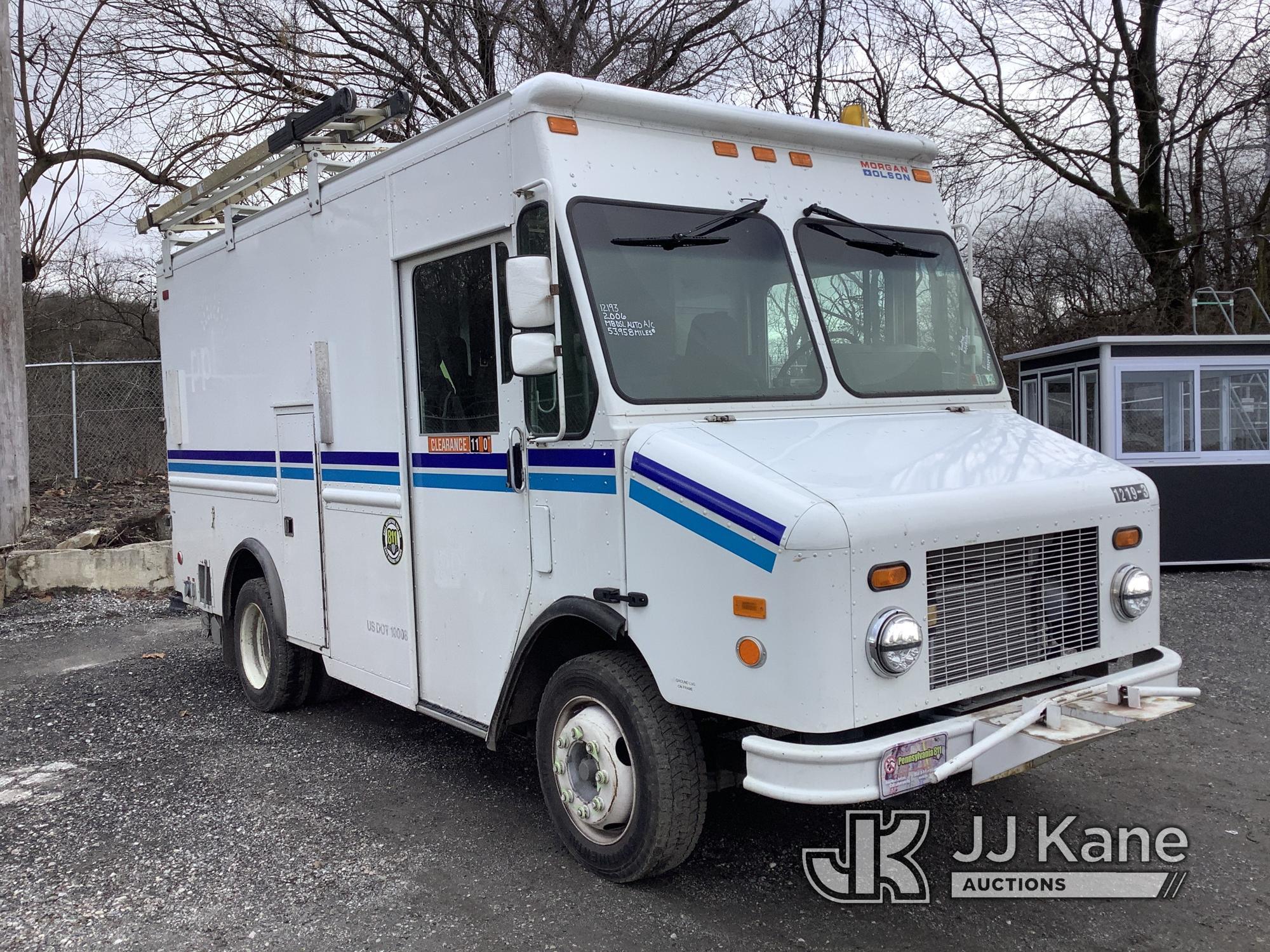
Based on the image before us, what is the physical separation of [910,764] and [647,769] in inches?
36.0

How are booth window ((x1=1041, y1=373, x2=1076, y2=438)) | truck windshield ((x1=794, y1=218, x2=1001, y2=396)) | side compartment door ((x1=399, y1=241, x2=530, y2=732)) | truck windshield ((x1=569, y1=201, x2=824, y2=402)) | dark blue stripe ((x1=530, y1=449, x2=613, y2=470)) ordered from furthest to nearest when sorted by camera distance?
booth window ((x1=1041, y1=373, x2=1076, y2=438)), truck windshield ((x1=794, y1=218, x2=1001, y2=396)), side compartment door ((x1=399, y1=241, x2=530, y2=732)), truck windshield ((x1=569, y1=201, x2=824, y2=402)), dark blue stripe ((x1=530, y1=449, x2=613, y2=470))

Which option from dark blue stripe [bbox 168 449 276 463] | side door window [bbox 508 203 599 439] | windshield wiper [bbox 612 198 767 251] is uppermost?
windshield wiper [bbox 612 198 767 251]

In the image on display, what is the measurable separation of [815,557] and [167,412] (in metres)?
5.93

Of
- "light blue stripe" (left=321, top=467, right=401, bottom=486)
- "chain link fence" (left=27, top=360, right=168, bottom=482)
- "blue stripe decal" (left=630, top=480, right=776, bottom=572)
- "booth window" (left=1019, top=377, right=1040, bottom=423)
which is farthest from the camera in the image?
"chain link fence" (left=27, top=360, right=168, bottom=482)

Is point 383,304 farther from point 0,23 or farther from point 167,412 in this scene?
point 0,23

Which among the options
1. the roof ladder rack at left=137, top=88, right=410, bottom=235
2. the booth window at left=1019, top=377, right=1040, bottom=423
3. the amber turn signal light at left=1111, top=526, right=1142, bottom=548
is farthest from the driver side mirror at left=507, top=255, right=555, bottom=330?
the booth window at left=1019, top=377, right=1040, bottom=423

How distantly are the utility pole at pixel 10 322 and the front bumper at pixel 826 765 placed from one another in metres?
10.2

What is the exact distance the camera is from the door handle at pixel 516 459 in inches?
170

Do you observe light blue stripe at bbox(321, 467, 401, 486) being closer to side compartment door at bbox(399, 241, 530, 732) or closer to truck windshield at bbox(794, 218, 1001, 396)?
side compartment door at bbox(399, 241, 530, 732)

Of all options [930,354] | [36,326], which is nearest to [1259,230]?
[930,354]

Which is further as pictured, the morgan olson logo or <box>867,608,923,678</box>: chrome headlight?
the morgan olson logo

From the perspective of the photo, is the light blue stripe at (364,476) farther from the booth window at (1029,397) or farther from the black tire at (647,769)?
the booth window at (1029,397)

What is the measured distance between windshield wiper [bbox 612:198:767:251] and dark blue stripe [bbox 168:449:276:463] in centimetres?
311

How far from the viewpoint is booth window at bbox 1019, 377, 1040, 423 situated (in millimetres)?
12305
